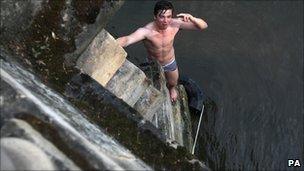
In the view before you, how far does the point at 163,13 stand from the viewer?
6566 mm

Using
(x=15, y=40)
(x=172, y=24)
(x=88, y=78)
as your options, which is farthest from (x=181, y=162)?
(x=172, y=24)

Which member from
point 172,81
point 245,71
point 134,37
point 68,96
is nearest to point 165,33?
point 134,37

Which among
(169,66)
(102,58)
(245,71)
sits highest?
(245,71)

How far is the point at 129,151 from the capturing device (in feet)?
11.0

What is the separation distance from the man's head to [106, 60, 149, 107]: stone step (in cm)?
126

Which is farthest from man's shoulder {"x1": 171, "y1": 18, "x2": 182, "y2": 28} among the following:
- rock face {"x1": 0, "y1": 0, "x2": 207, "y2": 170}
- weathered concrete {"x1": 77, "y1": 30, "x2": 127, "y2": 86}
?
rock face {"x1": 0, "y1": 0, "x2": 207, "y2": 170}

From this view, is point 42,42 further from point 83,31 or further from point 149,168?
point 149,168

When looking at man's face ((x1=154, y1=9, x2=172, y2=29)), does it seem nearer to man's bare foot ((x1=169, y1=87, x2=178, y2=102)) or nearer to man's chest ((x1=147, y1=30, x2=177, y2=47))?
man's chest ((x1=147, y1=30, x2=177, y2=47))

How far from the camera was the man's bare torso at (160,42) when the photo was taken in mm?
6895

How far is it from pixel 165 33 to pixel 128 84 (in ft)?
6.12

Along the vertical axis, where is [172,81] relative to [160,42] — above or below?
below

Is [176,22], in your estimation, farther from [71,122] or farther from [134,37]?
[71,122]

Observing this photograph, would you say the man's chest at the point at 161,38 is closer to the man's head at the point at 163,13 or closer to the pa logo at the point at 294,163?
the man's head at the point at 163,13

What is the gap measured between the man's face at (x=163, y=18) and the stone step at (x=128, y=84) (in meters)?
1.28
